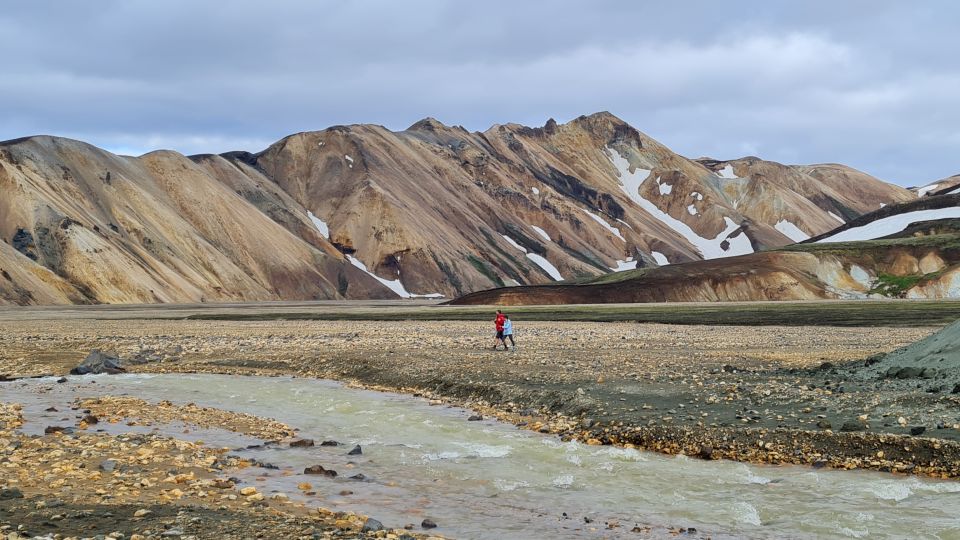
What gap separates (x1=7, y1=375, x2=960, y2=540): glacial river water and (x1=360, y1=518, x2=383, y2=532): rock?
1.42 feet

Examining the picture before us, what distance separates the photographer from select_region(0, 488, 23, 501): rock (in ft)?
35.6

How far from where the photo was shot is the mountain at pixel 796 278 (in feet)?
325

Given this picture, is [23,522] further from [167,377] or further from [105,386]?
[167,377]

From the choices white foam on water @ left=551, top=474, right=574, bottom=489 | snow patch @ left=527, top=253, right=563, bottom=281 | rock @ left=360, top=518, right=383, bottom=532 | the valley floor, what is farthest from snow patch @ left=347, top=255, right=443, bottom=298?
rock @ left=360, top=518, right=383, bottom=532

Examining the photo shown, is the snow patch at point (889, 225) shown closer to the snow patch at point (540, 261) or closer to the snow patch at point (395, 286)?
the snow patch at point (540, 261)

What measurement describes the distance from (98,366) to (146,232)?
94674 millimetres

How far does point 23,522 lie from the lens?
969cm

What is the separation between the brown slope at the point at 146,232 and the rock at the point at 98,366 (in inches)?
2861

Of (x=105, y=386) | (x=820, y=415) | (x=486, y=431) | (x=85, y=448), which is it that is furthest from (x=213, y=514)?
(x=105, y=386)

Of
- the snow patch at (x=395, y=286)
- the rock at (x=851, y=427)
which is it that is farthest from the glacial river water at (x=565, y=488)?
the snow patch at (x=395, y=286)

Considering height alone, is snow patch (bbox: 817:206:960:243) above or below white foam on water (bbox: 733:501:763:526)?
above

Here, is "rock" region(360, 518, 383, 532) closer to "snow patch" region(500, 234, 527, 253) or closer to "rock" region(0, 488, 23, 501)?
"rock" region(0, 488, 23, 501)

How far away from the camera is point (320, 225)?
166500 mm

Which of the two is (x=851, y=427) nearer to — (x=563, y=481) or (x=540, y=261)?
(x=563, y=481)
